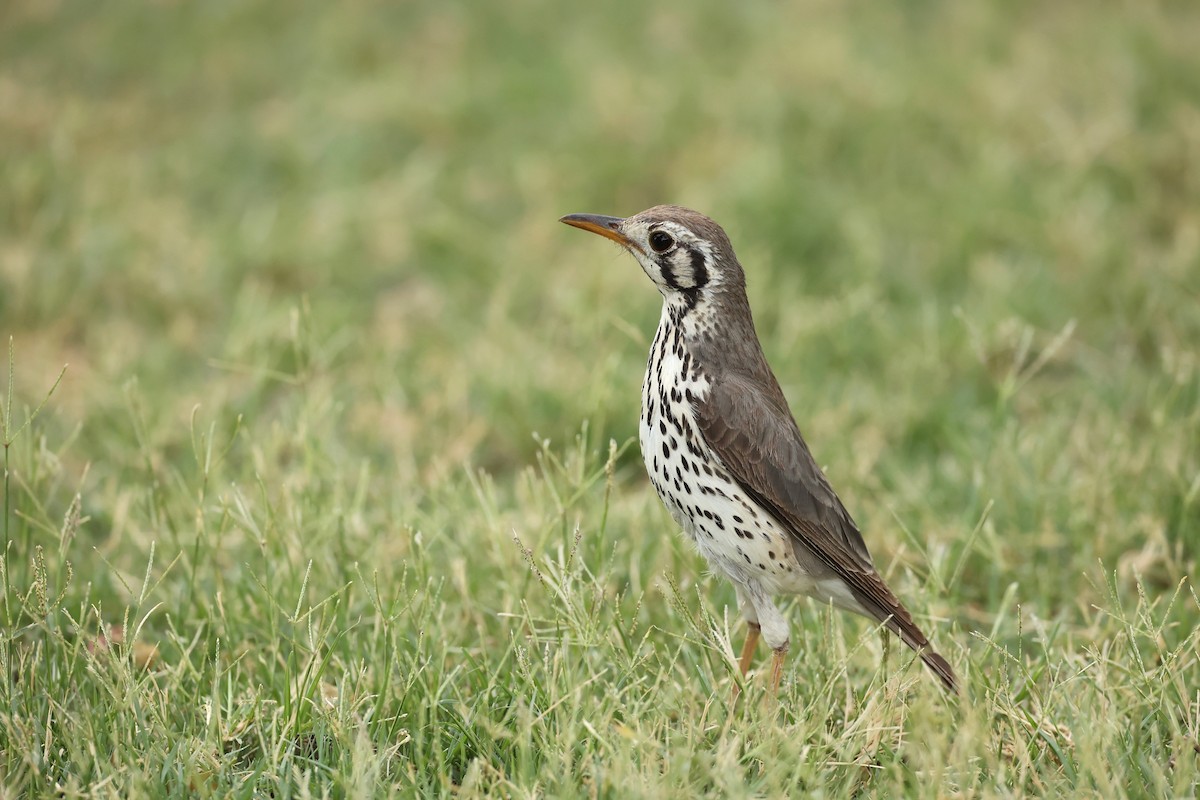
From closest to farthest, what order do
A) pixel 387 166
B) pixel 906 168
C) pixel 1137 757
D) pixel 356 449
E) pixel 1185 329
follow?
1. pixel 1137 757
2. pixel 356 449
3. pixel 1185 329
4. pixel 906 168
5. pixel 387 166

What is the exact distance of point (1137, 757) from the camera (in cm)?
345

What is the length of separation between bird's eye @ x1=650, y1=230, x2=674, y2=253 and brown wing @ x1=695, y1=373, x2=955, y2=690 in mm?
444

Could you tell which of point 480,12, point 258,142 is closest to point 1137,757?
point 258,142

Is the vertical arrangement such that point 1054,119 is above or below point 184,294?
above

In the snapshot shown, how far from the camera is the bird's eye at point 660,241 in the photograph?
407cm

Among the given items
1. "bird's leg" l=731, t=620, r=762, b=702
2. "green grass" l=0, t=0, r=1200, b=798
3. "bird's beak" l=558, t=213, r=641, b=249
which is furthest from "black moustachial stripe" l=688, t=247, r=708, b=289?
"bird's leg" l=731, t=620, r=762, b=702

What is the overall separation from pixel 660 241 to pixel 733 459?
72 centimetres

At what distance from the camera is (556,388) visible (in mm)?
6023

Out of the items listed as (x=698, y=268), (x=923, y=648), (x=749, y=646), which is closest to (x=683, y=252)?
(x=698, y=268)

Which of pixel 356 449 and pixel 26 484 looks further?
pixel 356 449

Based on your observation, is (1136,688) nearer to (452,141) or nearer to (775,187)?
(775,187)

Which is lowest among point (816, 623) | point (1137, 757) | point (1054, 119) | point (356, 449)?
point (356, 449)

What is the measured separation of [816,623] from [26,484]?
2660 millimetres

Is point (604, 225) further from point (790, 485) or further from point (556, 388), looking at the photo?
point (556, 388)
